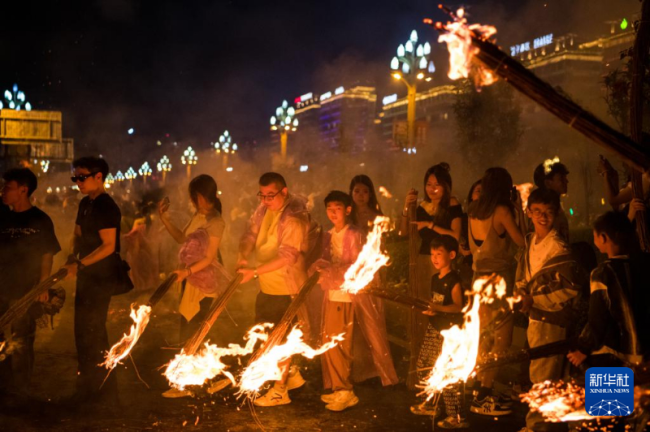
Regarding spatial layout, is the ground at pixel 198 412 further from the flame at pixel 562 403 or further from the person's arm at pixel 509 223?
the person's arm at pixel 509 223

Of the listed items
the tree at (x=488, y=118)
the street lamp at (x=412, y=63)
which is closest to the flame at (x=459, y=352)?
the street lamp at (x=412, y=63)

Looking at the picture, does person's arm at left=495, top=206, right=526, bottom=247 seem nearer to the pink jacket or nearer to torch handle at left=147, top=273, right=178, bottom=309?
the pink jacket

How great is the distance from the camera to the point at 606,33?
46156mm

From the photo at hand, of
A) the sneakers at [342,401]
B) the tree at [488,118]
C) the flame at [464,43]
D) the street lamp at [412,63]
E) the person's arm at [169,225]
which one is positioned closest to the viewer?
the flame at [464,43]

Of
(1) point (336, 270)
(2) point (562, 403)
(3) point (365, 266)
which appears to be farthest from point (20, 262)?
(2) point (562, 403)

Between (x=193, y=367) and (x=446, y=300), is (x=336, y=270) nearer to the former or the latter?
(x=446, y=300)

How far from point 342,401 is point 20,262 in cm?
338

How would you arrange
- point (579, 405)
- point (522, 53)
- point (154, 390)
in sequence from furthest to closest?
point (522, 53) → point (154, 390) → point (579, 405)

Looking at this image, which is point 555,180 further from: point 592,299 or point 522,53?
point 522,53

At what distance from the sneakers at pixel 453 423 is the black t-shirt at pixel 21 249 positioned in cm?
407

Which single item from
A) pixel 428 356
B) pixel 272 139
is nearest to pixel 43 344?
pixel 428 356

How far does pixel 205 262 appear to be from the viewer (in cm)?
609

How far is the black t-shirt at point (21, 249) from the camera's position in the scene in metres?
5.83

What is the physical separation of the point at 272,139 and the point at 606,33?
98.5 meters
